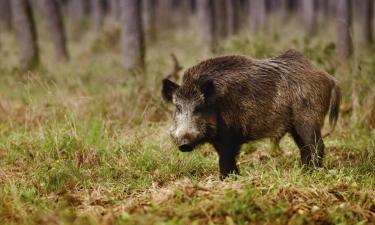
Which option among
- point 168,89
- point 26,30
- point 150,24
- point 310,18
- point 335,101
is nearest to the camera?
point 168,89

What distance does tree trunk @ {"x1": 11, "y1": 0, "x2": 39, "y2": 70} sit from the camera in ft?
41.0

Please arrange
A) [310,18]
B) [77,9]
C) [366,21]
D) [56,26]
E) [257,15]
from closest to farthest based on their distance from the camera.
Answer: [366,21], [56,26], [310,18], [257,15], [77,9]

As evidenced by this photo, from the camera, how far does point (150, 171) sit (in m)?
5.72

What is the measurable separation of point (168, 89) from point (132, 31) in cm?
605

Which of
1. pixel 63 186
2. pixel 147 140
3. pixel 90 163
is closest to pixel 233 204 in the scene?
pixel 63 186

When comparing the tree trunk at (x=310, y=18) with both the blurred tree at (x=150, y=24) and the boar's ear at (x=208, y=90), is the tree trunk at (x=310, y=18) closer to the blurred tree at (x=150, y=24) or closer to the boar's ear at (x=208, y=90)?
the blurred tree at (x=150, y=24)

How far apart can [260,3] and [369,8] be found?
13.2 meters

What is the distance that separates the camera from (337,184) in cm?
478

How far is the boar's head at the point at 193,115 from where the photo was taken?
5.09m

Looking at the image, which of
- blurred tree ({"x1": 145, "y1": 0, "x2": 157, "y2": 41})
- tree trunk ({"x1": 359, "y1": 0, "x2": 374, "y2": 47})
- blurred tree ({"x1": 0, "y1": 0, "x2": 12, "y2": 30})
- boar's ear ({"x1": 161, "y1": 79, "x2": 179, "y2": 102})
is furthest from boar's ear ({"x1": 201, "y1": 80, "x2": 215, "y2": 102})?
blurred tree ({"x1": 0, "y1": 0, "x2": 12, "y2": 30})

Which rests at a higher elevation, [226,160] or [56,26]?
[56,26]

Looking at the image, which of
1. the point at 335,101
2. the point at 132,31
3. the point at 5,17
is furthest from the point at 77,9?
the point at 335,101

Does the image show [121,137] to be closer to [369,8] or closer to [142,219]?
[142,219]

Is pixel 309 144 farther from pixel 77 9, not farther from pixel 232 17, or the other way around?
pixel 77 9
